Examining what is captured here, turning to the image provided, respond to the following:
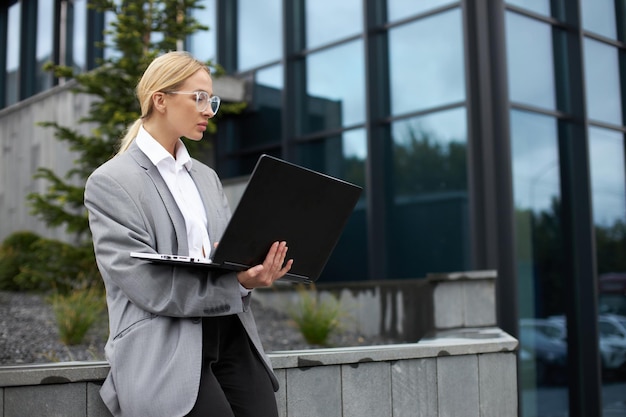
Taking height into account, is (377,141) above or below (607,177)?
above

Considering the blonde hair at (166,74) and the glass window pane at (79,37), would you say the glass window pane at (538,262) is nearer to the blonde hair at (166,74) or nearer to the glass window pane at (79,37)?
the blonde hair at (166,74)

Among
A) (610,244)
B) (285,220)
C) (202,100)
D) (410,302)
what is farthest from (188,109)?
(610,244)

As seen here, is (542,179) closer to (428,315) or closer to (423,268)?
(423,268)

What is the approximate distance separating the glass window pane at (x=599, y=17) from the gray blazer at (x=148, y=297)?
28.7 feet

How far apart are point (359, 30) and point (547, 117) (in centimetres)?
272

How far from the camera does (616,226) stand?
10.0 metres

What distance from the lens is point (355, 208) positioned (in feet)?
35.4

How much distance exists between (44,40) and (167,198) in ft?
49.4

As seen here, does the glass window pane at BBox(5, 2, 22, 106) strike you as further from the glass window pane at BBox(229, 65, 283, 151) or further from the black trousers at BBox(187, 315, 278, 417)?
the black trousers at BBox(187, 315, 278, 417)

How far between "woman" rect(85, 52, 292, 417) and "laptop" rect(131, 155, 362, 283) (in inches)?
2.8

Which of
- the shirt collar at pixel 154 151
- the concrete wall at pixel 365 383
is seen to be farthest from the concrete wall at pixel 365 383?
the shirt collar at pixel 154 151

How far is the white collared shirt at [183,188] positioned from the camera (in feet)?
8.52

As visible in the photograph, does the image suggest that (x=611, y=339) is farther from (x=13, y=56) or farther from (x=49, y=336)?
(x=13, y=56)

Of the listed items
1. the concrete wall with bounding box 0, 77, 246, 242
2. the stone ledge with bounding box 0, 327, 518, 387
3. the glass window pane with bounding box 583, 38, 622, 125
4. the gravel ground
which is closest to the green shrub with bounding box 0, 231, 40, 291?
the gravel ground
